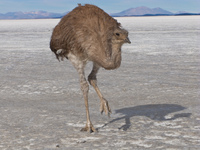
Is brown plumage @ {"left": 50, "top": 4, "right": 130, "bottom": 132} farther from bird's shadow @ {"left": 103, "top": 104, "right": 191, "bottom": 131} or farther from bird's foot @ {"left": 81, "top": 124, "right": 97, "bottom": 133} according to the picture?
bird's shadow @ {"left": 103, "top": 104, "right": 191, "bottom": 131}

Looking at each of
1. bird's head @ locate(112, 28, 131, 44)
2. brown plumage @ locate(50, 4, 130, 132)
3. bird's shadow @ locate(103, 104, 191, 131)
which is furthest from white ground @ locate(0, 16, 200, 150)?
bird's head @ locate(112, 28, 131, 44)

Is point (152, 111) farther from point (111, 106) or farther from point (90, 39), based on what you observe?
point (90, 39)

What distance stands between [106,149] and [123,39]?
1.42 m

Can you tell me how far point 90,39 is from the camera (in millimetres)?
5324

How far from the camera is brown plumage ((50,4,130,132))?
5031 millimetres

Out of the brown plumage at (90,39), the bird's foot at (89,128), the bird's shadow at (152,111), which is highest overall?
the brown plumage at (90,39)

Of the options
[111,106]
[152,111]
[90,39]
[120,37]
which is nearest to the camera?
[120,37]

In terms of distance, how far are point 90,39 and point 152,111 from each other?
206cm

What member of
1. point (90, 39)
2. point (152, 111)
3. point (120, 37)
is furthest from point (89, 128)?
point (152, 111)

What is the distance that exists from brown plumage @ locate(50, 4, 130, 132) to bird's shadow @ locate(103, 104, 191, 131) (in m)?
0.68

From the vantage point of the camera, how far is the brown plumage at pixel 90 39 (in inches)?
198

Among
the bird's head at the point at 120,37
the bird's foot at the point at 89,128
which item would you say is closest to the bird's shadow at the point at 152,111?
the bird's foot at the point at 89,128

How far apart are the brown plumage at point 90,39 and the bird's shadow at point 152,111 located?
682mm

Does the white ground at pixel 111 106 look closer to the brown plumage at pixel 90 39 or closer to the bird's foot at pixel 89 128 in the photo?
the bird's foot at pixel 89 128
